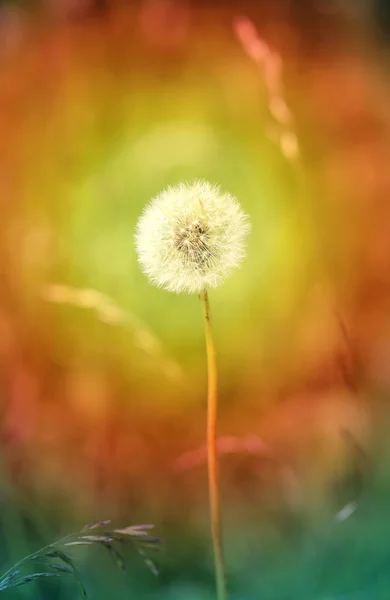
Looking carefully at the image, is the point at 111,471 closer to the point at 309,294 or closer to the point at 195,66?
the point at 309,294

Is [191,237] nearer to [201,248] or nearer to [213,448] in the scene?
[201,248]

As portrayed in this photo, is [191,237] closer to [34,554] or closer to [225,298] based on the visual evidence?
[225,298]

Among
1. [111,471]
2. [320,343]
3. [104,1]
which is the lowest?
[111,471]

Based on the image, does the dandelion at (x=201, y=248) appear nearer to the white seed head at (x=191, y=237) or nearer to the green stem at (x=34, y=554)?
the white seed head at (x=191, y=237)

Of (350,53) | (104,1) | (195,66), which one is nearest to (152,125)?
(195,66)

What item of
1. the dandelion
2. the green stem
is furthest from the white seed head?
the green stem

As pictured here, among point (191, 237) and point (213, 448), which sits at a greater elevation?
point (191, 237)

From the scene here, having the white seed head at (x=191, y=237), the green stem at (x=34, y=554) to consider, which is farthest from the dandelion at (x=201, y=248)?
the green stem at (x=34, y=554)

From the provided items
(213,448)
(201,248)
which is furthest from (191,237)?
(213,448)
